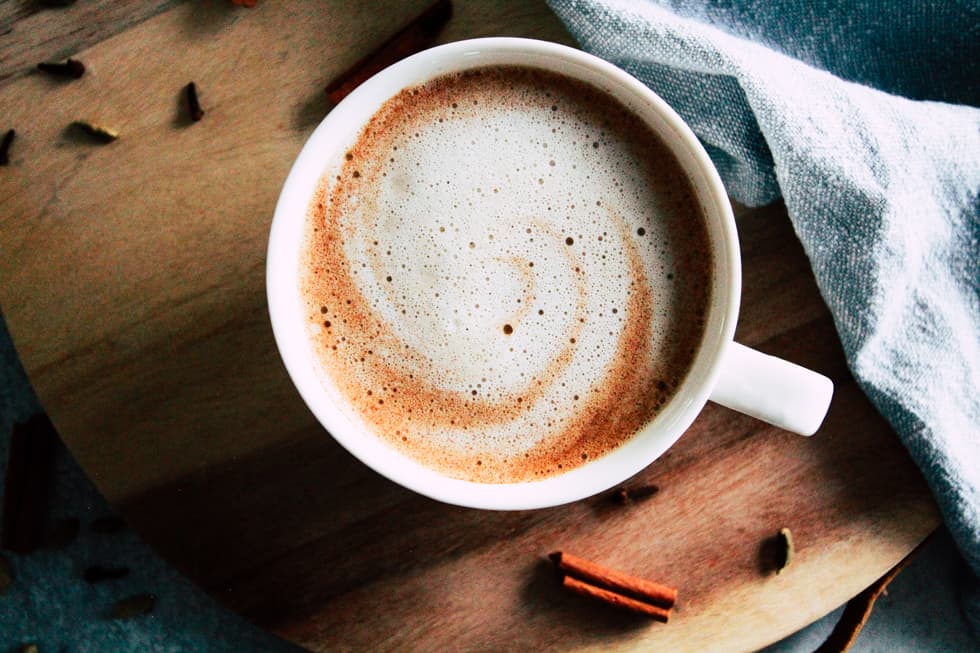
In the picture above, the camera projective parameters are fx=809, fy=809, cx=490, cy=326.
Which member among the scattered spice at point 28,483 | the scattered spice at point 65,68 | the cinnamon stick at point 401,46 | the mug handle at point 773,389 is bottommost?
the scattered spice at point 28,483

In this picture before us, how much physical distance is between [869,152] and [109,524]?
117cm

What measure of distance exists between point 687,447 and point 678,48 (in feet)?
1.48

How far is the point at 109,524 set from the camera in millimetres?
1235

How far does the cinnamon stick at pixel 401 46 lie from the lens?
900 millimetres

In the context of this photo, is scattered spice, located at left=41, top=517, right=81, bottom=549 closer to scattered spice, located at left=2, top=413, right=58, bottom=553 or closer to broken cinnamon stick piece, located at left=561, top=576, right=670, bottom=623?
scattered spice, located at left=2, top=413, right=58, bottom=553

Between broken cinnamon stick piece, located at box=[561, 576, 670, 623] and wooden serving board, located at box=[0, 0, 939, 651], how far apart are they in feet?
0.09

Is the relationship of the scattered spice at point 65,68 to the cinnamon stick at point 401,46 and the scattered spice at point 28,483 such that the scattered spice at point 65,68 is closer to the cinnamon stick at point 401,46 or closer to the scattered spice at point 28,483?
the cinnamon stick at point 401,46

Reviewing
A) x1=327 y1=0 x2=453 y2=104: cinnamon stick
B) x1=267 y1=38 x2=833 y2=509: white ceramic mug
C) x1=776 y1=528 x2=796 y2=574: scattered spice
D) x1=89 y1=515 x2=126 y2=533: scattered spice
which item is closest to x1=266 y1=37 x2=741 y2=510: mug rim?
x1=267 y1=38 x2=833 y2=509: white ceramic mug

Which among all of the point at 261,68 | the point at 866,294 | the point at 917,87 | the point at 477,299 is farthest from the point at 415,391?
the point at 917,87

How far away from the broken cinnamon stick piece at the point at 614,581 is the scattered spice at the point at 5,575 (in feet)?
2.86

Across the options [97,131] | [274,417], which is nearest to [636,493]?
[274,417]

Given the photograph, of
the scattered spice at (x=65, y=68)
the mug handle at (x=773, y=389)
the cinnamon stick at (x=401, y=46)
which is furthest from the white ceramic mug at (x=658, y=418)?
the scattered spice at (x=65, y=68)

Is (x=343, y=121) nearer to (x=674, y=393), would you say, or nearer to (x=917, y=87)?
(x=674, y=393)

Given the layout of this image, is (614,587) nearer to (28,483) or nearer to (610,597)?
(610,597)
